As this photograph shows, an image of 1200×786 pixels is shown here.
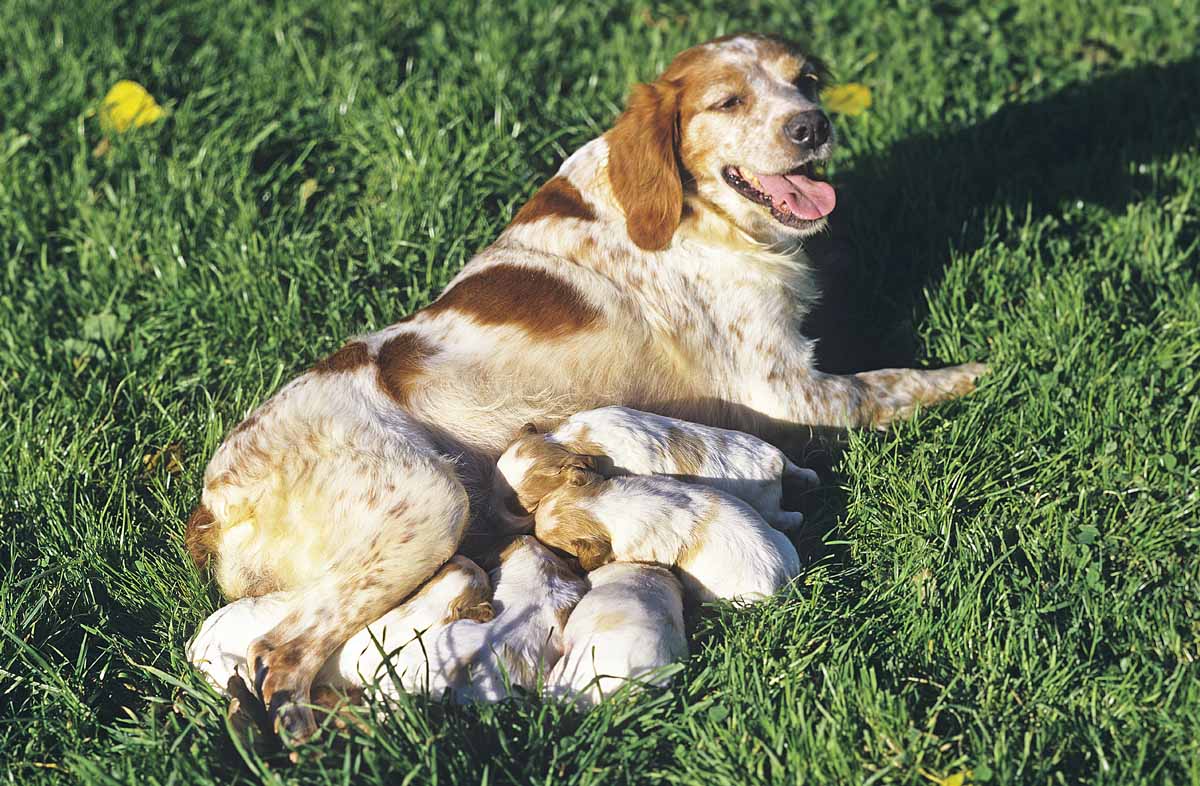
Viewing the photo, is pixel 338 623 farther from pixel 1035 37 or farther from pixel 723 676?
pixel 1035 37

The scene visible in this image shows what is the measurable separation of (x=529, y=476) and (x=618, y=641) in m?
0.62

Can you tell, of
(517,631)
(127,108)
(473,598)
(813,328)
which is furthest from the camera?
(127,108)

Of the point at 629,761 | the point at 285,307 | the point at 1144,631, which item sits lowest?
the point at 1144,631

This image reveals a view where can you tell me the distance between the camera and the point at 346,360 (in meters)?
3.63

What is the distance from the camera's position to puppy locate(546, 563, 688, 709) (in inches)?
111

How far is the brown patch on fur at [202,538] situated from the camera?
3.44m

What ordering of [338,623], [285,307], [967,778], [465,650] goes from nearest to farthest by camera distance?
1. [967,778]
2. [465,650]
3. [338,623]
4. [285,307]

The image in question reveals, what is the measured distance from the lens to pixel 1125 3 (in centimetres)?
586

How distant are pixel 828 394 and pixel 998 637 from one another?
3.83 feet

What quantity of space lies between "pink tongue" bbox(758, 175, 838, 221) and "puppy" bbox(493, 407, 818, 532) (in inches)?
32.9

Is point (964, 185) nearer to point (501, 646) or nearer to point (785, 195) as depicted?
point (785, 195)

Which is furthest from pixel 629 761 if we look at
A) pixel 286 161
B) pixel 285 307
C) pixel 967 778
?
pixel 286 161

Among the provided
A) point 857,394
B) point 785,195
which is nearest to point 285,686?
point 857,394

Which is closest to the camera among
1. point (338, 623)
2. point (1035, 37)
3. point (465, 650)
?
point (465, 650)
